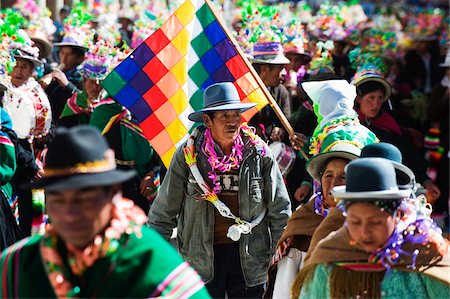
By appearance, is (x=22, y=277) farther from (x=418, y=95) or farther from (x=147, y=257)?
(x=418, y=95)

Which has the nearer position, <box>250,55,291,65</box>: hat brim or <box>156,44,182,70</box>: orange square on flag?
<box>156,44,182,70</box>: orange square on flag

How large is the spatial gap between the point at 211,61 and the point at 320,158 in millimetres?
2538

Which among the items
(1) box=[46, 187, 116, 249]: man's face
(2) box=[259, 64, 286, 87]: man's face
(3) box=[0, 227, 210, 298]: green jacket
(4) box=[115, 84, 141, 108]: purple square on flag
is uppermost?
(1) box=[46, 187, 116, 249]: man's face

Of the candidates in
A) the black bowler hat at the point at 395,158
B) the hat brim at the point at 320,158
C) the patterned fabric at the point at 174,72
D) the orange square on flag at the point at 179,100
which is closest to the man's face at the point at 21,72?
the patterned fabric at the point at 174,72

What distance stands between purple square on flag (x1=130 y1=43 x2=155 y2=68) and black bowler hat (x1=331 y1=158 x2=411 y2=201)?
3.83 m

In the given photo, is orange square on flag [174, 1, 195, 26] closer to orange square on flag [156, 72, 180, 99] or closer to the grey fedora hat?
orange square on flag [156, 72, 180, 99]

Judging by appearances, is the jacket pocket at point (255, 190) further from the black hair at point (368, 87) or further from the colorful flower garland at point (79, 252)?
the colorful flower garland at point (79, 252)

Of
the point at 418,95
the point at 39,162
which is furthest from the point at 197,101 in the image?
the point at 418,95

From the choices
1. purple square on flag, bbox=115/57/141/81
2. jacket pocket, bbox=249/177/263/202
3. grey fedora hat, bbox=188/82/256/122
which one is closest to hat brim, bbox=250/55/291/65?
purple square on flag, bbox=115/57/141/81

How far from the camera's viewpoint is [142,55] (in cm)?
843

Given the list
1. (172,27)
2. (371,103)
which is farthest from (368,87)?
(172,27)

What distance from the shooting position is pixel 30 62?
956cm

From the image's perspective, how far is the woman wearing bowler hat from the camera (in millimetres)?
4770

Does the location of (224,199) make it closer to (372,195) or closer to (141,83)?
(141,83)
